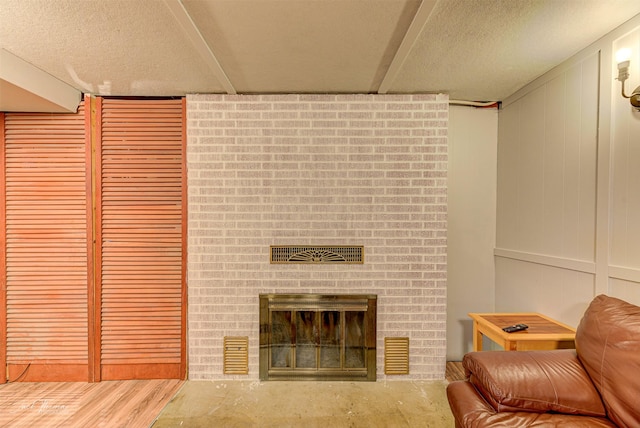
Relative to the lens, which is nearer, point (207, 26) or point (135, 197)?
point (207, 26)

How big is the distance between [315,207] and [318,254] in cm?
39

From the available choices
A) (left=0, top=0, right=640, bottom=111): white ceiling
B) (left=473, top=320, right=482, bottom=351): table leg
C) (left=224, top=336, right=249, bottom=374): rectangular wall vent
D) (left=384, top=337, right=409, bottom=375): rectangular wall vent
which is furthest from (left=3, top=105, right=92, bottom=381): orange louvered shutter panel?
(left=473, top=320, right=482, bottom=351): table leg

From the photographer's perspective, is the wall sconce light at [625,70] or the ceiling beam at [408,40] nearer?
the ceiling beam at [408,40]

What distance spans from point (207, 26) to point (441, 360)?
2.91 meters

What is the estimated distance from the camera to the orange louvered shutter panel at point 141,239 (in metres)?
2.72

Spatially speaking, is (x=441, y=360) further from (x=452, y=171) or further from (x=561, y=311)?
(x=452, y=171)

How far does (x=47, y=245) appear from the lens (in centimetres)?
271

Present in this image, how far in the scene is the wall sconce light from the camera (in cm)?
168

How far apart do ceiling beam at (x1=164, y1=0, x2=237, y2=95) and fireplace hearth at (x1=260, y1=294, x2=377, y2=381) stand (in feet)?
5.65

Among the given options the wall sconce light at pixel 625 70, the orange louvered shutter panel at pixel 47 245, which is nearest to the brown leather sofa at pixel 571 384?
the wall sconce light at pixel 625 70

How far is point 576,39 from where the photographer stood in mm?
1919

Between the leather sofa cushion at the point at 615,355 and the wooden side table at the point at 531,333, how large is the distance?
413 mm

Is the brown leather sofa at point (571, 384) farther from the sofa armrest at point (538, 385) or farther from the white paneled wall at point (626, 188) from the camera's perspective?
the white paneled wall at point (626, 188)

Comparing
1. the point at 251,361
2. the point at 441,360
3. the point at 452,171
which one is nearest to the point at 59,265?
the point at 251,361
